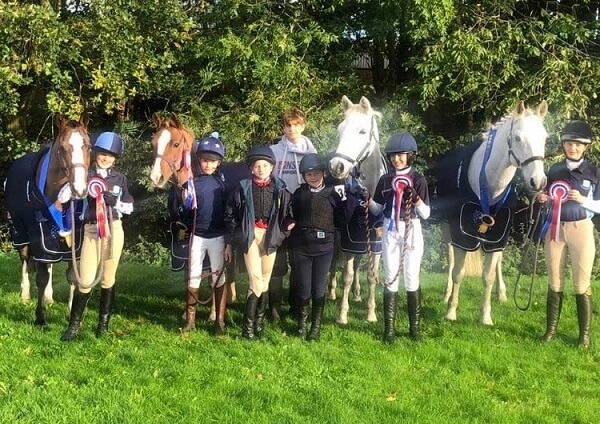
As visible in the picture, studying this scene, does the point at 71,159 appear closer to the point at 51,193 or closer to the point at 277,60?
the point at 51,193

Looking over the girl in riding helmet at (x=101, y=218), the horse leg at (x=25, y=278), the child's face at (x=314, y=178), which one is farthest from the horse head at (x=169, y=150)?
the horse leg at (x=25, y=278)

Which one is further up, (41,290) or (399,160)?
(399,160)

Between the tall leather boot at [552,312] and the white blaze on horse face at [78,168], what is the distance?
427 centimetres

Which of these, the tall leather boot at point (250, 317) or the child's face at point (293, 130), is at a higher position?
the child's face at point (293, 130)

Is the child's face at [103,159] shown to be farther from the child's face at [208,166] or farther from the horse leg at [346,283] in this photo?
the horse leg at [346,283]

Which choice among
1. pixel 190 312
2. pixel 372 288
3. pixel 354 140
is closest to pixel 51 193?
pixel 190 312

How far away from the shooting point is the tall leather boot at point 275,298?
19.4 ft

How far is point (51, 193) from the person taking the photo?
17.0 ft

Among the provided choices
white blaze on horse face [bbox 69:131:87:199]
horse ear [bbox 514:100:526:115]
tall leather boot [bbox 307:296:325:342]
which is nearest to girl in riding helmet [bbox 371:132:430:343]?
tall leather boot [bbox 307:296:325:342]

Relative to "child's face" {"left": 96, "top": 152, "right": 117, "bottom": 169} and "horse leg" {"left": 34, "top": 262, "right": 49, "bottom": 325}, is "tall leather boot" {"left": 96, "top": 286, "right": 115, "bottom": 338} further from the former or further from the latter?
"child's face" {"left": 96, "top": 152, "right": 117, "bottom": 169}

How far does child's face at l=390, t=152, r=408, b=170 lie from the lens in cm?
489

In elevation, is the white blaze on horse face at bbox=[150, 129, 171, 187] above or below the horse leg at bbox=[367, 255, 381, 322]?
above

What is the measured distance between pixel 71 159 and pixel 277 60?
4.75m

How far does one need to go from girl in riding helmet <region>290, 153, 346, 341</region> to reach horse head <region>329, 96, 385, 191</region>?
0.90ft
